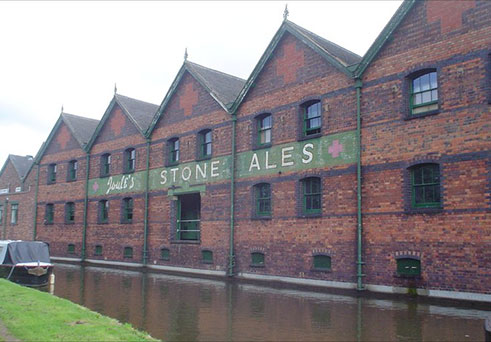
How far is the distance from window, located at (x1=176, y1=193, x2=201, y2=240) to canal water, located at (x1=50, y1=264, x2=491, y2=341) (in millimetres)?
6564

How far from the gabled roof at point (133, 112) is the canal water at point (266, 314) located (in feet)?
40.8

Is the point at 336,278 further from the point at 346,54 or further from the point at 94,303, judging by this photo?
the point at 346,54

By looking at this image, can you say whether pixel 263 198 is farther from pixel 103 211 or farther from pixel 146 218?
pixel 103 211

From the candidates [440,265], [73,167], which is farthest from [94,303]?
[73,167]

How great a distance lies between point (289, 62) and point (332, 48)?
6.85 ft

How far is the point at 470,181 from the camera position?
14.1 meters

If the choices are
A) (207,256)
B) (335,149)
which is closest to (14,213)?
(207,256)

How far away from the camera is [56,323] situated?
958 centimetres

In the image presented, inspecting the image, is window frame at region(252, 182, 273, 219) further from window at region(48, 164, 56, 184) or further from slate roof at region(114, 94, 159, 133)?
window at region(48, 164, 56, 184)

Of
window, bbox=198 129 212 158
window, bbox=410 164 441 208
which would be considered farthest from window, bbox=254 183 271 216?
window, bbox=410 164 441 208

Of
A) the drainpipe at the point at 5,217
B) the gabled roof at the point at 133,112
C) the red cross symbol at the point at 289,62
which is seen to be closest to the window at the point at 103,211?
the gabled roof at the point at 133,112

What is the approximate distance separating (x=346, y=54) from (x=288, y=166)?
6.05 m

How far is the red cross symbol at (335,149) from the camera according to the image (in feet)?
57.7

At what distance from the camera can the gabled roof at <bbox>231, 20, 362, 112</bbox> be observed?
1805 cm
